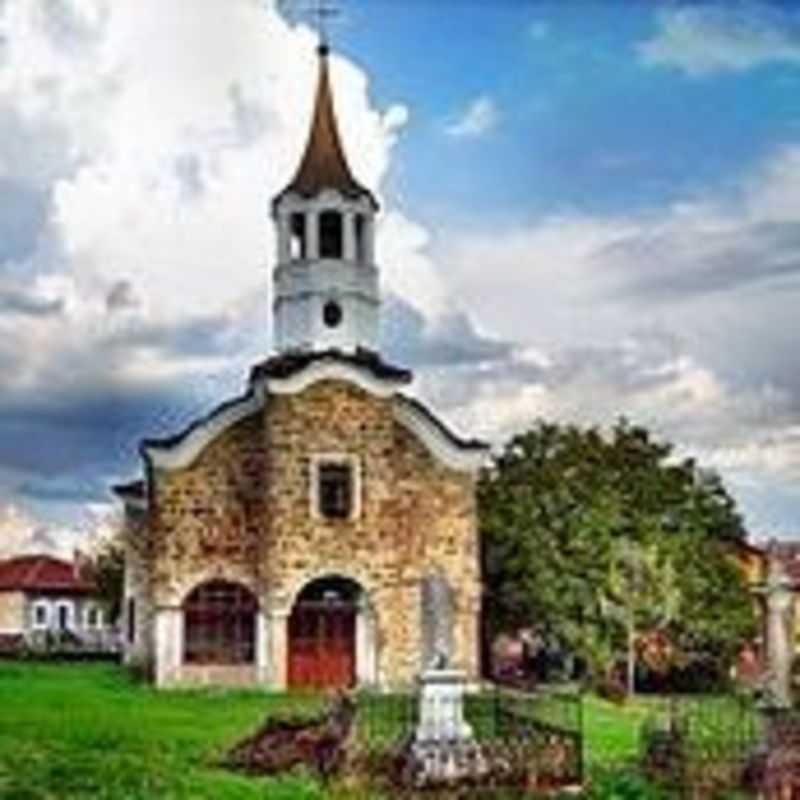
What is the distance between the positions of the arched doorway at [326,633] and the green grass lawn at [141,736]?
9.37 feet

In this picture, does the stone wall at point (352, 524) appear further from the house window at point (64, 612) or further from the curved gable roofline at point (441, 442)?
Result: the house window at point (64, 612)

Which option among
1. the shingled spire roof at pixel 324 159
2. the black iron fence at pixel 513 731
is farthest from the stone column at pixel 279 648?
the black iron fence at pixel 513 731

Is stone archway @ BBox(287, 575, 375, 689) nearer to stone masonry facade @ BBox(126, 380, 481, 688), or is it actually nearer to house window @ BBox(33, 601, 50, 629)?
stone masonry facade @ BBox(126, 380, 481, 688)

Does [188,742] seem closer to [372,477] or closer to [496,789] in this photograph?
[496,789]

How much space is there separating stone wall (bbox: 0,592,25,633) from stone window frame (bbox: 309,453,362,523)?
54043 millimetres

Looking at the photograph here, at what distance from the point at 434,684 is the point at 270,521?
78.2 feet

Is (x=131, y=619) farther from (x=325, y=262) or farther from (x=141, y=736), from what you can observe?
(x=141, y=736)

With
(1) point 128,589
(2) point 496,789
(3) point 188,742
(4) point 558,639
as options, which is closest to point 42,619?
(1) point 128,589

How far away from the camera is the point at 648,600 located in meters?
55.4

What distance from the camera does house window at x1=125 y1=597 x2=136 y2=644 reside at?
57.3 metres

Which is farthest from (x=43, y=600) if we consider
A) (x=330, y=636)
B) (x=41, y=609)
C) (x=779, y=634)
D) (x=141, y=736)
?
(x=779, y=634)

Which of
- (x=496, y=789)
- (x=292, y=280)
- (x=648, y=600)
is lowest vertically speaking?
(x=496, y=789)

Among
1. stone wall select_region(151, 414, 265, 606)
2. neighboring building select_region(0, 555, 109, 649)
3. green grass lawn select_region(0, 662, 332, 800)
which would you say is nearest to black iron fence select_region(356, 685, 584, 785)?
green grass lawn select_region(0, 662, 332, 800)

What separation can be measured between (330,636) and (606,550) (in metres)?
8.76
